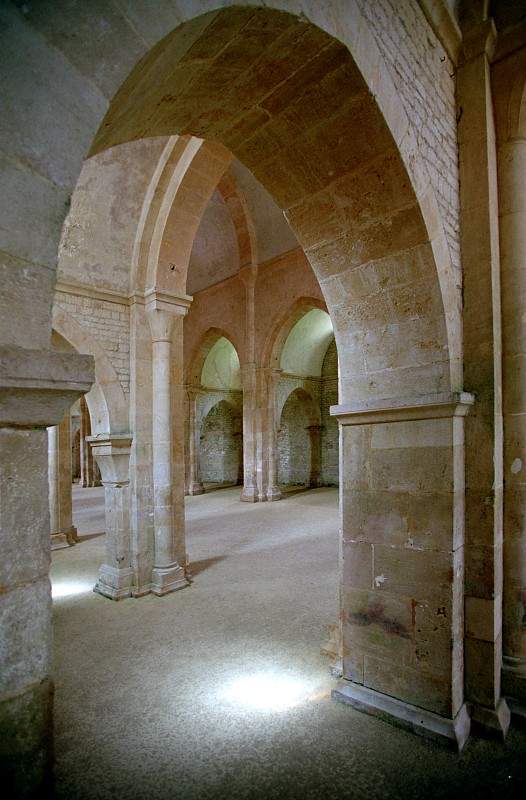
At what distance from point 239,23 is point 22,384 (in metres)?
1.71

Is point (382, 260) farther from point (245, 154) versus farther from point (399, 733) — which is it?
point (399, 733)

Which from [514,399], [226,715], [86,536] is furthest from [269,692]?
[86,536]

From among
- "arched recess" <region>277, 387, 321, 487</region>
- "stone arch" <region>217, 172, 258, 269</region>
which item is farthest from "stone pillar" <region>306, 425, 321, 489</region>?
"stone arch" <region>217, 172, 258, 269</region>

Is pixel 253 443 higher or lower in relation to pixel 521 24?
lower

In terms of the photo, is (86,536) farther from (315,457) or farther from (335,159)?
(315,457)

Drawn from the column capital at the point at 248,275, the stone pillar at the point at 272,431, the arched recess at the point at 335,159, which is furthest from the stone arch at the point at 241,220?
the arched recess at the point at 335,159

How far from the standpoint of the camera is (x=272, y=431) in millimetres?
13328

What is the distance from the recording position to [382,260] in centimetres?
298

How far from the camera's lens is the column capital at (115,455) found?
5.40 meters

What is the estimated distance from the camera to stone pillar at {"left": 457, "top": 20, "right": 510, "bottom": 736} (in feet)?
→ 9.61

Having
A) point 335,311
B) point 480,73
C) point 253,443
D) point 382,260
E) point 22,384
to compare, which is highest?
point 480,73

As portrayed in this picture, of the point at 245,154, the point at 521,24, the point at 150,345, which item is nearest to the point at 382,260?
the point at 245,154

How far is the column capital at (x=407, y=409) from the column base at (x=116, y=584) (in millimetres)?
3700

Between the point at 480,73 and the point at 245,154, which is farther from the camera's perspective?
the point at 480,73
